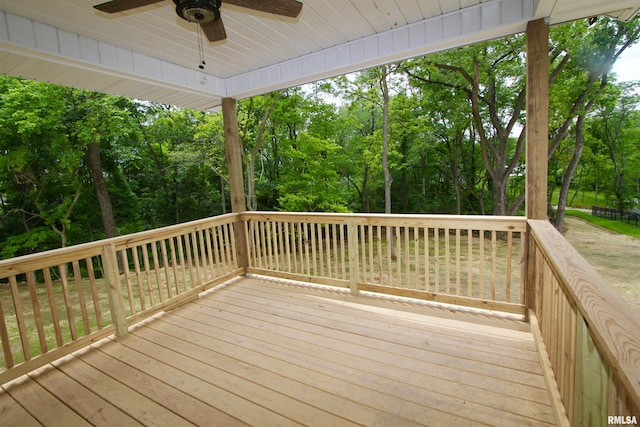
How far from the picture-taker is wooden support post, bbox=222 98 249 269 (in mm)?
4367

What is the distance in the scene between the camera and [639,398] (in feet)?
2.20

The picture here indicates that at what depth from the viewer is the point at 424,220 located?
10.1 feet

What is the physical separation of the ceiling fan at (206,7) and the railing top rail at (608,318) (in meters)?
2.02

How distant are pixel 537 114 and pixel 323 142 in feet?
25.4

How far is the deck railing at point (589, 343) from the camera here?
81 cm

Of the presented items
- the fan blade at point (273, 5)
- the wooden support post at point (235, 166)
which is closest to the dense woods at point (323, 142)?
the wooden support post at point (235, 166)

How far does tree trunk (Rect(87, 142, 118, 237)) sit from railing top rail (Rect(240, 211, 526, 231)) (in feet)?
30.4

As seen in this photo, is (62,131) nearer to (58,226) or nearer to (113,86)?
(58,226)

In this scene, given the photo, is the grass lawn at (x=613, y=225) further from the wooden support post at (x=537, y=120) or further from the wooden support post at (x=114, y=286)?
the wooden support post at (x=114, y=286)

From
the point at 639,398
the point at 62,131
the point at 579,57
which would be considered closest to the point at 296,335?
the point at 639,398

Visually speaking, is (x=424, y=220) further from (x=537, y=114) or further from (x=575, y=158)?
(x=575, y=158)

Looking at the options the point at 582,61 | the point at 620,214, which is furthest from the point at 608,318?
the point at 620,214

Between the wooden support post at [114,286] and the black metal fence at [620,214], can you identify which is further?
the black metal fence at [620,214]

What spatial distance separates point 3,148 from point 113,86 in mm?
8384
